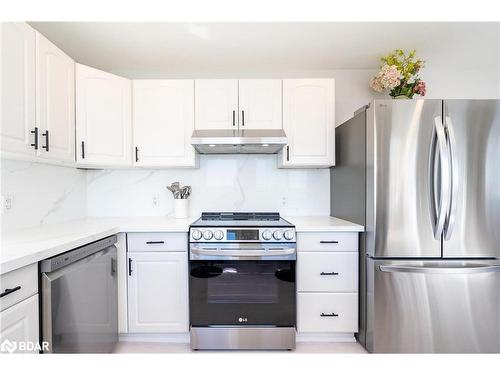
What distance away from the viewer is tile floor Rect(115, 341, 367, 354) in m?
1.91

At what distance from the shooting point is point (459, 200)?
1718mm

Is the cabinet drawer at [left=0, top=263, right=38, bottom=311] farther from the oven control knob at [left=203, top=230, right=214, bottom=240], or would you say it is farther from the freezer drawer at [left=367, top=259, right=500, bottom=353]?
the freezer drawer at [left=367, top=259, right=500, bottom=353]

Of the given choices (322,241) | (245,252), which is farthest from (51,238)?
(322,241)

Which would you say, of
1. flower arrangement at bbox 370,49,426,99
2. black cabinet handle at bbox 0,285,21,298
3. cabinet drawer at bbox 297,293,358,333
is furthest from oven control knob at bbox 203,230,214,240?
flower arrangement at bbox 370,49,426,99

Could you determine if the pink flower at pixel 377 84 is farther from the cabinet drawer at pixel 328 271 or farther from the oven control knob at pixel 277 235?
the oven control knob at pixel 277 235

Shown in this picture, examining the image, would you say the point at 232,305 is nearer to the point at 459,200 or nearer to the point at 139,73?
the point at 459,200

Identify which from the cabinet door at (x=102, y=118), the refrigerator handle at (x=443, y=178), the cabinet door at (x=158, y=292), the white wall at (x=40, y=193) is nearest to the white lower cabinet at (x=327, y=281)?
the refrigerator handle at (x=443, y=178)

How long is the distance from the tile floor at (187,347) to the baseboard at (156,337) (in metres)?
0.02

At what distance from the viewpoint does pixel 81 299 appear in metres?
1.46

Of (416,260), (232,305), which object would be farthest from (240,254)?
(416,260)

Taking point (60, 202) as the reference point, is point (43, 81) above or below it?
above

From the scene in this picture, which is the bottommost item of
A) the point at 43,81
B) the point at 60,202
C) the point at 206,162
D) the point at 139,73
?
the point at 60,202

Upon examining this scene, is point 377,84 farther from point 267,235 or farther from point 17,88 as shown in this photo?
point 17,88

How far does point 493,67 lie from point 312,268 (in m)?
2.68
